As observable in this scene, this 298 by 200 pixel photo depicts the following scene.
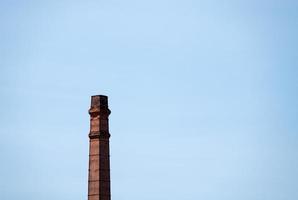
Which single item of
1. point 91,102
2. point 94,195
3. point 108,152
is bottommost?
point 94,195

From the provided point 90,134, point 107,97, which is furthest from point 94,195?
point 107,97

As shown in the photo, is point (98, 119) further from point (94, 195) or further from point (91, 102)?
point (94, 195)

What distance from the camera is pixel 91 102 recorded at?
19156 millimetres

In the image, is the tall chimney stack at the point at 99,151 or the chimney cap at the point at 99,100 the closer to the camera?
the tall chimney stack at the point at 99,151

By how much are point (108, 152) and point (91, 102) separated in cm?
171

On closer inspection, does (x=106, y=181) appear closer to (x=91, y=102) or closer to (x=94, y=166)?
(x=94, y=166)

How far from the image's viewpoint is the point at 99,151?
18562mm

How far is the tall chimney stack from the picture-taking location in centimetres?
1839

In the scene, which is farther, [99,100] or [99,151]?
[99,100]

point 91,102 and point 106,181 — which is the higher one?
point 91,102

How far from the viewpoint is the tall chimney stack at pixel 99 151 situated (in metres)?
18.4

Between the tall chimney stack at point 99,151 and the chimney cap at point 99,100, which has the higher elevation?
the chimney cap at point 99,100

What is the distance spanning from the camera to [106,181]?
1855 centimetres

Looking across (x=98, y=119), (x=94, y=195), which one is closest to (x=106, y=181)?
(x=94, y=195)
